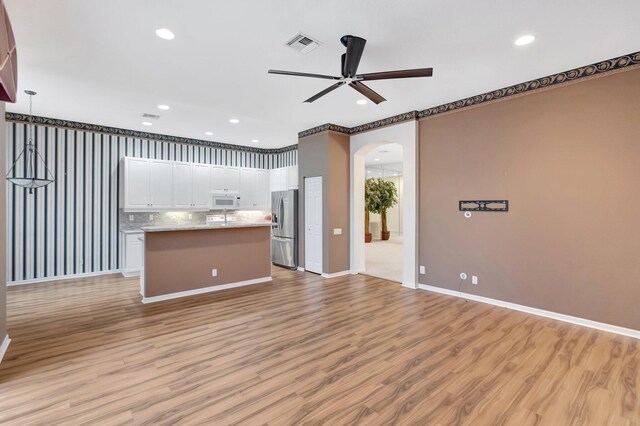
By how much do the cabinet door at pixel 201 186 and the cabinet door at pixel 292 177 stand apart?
1.92 m

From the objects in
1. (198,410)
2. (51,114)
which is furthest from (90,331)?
(51,114)

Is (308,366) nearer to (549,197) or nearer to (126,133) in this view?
(549,197)

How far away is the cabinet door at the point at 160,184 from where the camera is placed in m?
6.41

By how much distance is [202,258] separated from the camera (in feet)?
16.3

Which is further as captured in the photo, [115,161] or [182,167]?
[182,167]

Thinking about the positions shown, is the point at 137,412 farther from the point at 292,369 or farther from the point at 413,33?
the point at 413,33

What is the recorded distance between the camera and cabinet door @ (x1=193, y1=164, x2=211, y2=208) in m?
7.05

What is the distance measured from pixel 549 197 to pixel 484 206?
30.9 inches

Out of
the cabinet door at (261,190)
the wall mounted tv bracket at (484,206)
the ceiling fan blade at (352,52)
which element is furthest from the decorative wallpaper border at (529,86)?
the cabinet door at (261,190)

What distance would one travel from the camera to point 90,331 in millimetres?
3410

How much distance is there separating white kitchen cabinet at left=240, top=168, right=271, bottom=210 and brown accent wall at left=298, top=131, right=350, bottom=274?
213cm

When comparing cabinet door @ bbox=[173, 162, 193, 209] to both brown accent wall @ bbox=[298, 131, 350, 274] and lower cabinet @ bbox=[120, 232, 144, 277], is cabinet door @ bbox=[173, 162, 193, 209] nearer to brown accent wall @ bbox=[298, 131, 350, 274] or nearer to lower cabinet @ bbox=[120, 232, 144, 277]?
lower cabinet @ bbox=[120, 232, 144, 277]

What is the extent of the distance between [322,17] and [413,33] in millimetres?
890

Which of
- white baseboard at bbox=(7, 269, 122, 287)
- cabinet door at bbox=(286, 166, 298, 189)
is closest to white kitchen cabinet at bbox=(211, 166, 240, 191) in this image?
cabinet door at bbox=(286, 166, 298, 189)
